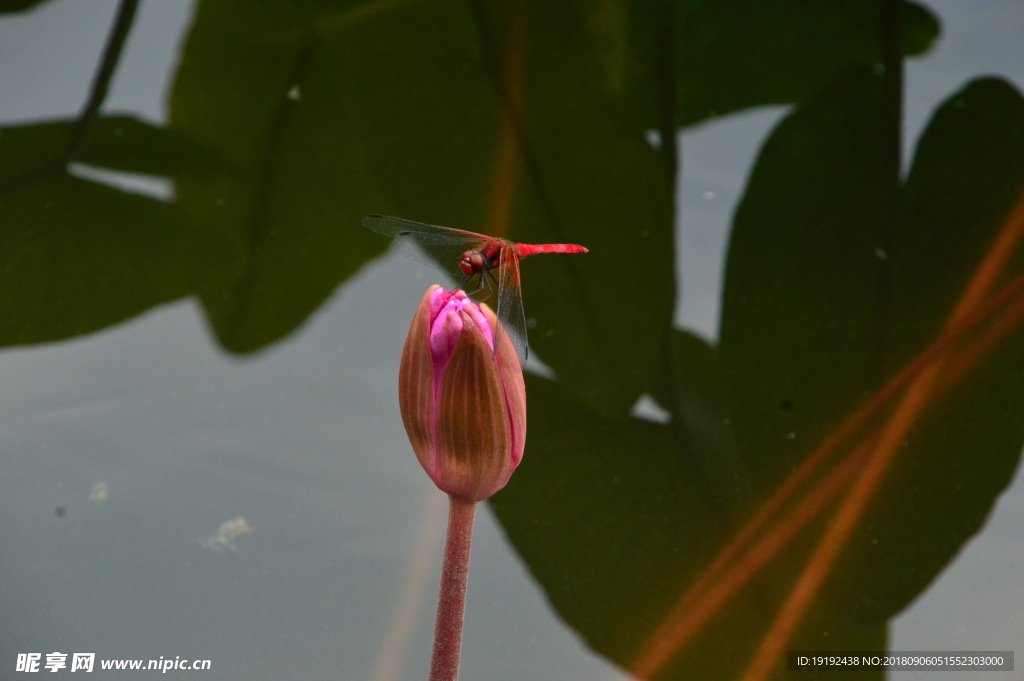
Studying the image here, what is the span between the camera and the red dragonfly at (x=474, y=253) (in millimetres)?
523

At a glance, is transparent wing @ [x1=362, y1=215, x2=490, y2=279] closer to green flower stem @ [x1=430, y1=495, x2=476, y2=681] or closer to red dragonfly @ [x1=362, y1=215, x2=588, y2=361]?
red dragonfly @ [x1=362, y1=215, x2=588, y2=361]

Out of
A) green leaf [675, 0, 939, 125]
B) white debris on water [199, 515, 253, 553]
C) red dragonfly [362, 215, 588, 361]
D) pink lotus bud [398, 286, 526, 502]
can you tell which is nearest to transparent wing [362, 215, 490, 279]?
red dragonfly [362, 215, 588, 361]

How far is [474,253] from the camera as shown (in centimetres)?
55

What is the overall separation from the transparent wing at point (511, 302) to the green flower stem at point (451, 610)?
126mm

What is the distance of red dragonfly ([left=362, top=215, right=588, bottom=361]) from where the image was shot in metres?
0.52

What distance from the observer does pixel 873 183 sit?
966 mm

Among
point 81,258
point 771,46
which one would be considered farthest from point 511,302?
point 771,46

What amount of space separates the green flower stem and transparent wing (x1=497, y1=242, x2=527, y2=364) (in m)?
0.13

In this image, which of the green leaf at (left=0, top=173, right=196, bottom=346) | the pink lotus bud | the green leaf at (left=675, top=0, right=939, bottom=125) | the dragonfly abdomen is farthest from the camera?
the green leaf at (left=675, top=0, right=939, bottom=125)

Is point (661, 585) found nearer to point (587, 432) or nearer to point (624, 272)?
point (587, 432)

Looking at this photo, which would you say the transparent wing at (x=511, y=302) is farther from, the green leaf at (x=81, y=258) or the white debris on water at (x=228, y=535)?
the green leaf at (x=81, y=258)

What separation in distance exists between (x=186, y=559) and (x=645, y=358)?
1.64 ft

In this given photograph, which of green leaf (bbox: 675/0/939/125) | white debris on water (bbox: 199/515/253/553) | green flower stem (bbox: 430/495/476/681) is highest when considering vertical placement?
green leaf (bbox: 675/0/939/125)

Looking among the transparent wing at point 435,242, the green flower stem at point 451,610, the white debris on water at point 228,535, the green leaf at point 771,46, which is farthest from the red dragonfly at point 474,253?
the green leaf at point 771,46
